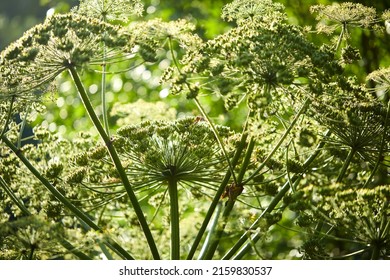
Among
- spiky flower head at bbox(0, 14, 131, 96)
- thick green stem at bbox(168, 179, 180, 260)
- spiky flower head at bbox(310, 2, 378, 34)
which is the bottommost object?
thick green stem at bbox(168, 179, 180, 260)

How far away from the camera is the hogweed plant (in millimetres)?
1521

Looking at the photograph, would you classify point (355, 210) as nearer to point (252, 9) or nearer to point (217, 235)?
point (217, 235)

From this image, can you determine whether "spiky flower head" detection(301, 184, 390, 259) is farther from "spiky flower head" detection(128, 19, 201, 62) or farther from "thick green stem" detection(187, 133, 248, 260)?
"spiky flower head" detection(128, 19, 201, 62)

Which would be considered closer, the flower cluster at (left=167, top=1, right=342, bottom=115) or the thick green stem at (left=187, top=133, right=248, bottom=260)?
the flower cluster at (left=167, top=1, right=342, bottom=115)

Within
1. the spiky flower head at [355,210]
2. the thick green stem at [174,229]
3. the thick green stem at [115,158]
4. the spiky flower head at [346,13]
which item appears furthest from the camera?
the spiky flower head at [346,13]

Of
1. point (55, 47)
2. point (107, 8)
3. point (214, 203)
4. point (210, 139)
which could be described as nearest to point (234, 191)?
point (214, 203)

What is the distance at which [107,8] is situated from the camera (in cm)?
195

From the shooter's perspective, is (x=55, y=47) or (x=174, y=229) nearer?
(x=55, y=47)

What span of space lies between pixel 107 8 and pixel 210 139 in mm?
547

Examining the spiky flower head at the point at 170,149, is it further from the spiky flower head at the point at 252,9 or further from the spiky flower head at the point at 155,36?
the spiky flower head at the point at 252,9

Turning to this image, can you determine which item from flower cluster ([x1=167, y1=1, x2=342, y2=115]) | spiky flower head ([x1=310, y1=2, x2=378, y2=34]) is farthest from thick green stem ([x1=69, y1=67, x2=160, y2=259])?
spiky flower head ([x1=310, y1=2, x2=378, y2=34])

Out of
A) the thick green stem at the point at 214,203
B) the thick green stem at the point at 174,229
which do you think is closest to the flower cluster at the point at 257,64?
the thick green stem at the point at 214,203

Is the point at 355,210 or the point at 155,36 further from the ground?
the point at 155,36

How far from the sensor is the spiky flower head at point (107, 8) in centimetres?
191
